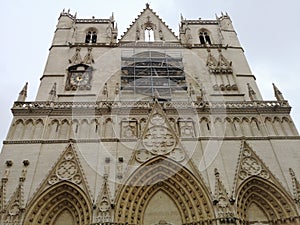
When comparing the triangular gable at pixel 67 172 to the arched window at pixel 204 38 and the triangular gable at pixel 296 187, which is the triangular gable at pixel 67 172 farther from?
the arched window at pixel 204 38

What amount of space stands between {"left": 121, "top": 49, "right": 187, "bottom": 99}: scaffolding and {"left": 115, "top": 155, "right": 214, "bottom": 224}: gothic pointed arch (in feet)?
16.2

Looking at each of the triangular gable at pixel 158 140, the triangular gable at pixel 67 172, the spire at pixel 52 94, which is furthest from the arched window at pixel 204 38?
the triangular gable at pixel 67 172

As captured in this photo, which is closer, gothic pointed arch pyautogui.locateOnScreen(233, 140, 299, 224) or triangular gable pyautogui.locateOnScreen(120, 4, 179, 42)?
gothic pointed arch pyautogui.locateOnScreen(233, 140, 299, 224)

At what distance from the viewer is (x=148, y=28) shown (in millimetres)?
23953

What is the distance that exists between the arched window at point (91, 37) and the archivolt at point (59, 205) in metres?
13.3

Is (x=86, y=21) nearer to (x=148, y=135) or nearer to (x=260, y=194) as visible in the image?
(x=148, y=135)

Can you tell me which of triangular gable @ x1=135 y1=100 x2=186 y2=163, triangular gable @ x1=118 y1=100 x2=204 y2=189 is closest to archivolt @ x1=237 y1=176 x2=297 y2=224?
triangular gable @ x1=118 y1=100 x2=204 y2=189

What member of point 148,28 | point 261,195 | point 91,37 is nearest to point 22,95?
point 91,37

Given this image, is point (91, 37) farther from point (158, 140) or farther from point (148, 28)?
point (158, 140)

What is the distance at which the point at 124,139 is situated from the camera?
1403cm

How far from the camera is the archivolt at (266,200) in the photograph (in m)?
12.1

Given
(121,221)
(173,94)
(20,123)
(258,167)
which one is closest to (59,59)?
(20,123)

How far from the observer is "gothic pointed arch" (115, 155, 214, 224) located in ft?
38.9

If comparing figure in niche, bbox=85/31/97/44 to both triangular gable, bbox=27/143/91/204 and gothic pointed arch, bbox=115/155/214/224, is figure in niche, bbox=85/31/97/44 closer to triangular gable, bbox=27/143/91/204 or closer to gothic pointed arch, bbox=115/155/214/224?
triangular gable, bbox=27/143/91/204
